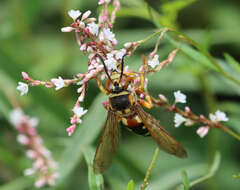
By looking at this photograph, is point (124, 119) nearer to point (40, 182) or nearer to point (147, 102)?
point (147, 102)

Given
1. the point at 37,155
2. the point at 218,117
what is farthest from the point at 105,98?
the point at 218,117

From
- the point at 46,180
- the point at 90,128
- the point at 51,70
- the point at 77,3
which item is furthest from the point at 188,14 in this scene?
the point at 46,180

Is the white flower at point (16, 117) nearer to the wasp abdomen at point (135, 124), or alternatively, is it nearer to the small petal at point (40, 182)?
the small petal at point (40, 182)

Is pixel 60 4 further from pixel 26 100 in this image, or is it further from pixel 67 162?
pixel 67 162

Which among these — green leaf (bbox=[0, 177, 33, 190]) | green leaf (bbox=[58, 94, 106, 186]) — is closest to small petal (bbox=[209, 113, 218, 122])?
green leaf (bbox=[58, 94, 106, 186])

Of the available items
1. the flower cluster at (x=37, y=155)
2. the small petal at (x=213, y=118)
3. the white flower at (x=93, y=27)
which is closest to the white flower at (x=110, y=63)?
the white flower at (x=93, y=27)

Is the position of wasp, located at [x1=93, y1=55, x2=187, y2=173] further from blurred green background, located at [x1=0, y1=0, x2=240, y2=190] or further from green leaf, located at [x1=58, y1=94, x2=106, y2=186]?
green leaf, located at [x1=58, y1=94, x2=106, y2=186]
